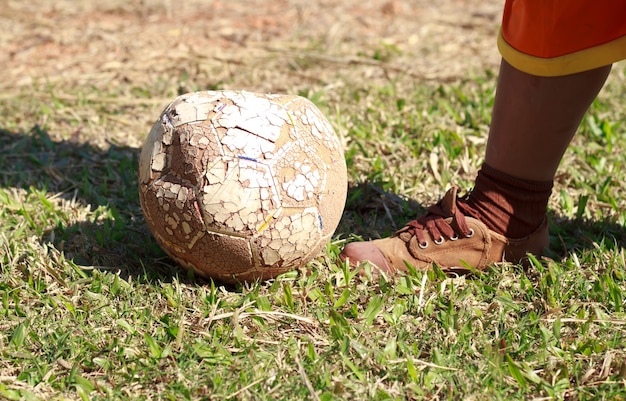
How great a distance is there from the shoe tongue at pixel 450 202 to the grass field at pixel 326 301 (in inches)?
9.4

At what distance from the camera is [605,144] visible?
3559 mm

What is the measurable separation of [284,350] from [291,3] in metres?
4.03

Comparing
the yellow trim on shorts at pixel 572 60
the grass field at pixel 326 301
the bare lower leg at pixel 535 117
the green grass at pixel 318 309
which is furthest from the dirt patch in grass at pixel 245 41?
the yellow trim on shorts at pixel 572 60

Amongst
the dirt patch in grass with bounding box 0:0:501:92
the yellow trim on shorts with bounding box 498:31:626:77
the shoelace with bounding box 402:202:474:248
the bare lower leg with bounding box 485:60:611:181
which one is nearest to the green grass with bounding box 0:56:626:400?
the shoelace with bounding box 402:202:474:248

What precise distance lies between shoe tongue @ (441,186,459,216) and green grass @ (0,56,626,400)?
0.22 meters

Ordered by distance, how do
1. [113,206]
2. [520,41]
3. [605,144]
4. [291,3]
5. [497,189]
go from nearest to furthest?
[520,41] < [497,189] < [113,206] < [605,144] < [291,3]

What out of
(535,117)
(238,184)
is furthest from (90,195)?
(535,117)

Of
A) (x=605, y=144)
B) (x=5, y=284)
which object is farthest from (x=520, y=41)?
(x=5, y=284)

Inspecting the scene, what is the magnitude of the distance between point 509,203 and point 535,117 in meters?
0.30

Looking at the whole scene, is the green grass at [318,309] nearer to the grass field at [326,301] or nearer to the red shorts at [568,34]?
the grass field at [326,301]

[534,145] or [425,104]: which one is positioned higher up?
[534,145]

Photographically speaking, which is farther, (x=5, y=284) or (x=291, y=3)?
(x=291, y=3)

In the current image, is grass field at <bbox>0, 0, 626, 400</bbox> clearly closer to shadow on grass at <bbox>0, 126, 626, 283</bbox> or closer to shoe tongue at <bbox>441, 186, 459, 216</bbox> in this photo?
shadow on grass at <bbox>0, 126, 626, 283</bbox>

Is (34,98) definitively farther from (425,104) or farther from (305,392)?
(305,392)
